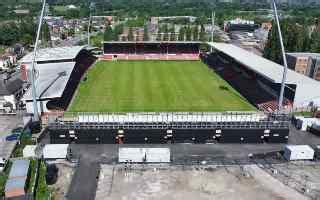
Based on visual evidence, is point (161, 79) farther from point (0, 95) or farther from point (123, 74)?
point (0, 95)

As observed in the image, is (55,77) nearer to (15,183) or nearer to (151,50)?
(15,183)

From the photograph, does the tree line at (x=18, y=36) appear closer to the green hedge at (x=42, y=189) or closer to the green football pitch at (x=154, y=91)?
the green football pitch at (x=154, y=91)

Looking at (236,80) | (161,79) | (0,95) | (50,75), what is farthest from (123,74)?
(0,95)

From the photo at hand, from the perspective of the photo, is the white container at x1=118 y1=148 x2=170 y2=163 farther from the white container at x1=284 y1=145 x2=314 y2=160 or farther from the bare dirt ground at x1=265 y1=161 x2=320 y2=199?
the white container at x1=284 y1=145 x2=314 y2=160

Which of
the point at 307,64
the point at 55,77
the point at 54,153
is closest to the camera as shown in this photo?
the point at 54,153

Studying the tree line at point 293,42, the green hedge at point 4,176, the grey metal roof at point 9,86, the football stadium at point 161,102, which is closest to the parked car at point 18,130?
the football stadium at point 161,102

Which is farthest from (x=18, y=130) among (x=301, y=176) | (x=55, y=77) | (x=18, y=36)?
(x=18, y=36)

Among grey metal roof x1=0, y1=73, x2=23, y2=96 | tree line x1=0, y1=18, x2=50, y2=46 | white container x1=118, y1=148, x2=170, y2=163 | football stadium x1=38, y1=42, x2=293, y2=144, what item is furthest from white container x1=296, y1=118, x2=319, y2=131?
tree line x1=0, y1=18, x2=50, y2=46
